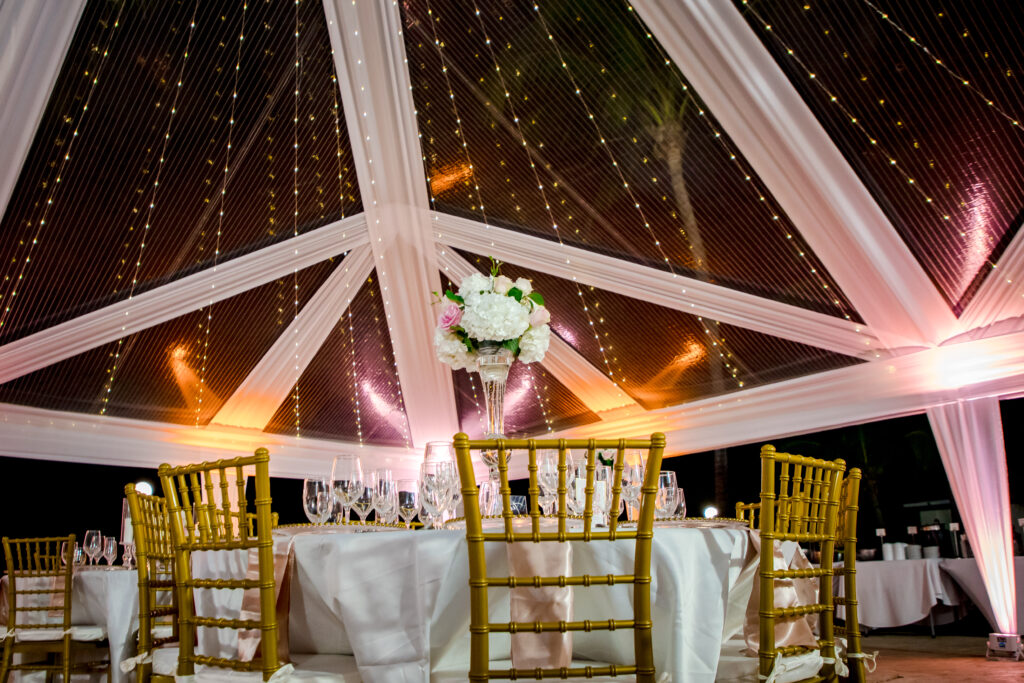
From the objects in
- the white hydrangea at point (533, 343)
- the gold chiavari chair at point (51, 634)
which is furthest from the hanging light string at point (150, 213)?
the white hydrangea at point (533, 343)

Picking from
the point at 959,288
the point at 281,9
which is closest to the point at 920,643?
the point at 959,288

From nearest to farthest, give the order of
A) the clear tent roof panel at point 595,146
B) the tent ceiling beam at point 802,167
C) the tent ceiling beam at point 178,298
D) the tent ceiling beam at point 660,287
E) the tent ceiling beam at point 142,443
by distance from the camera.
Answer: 1. the tent ceiling beam at point 802,167
2. the clear tent roof panel at point 595,146
3. the tent ceiling beam at point 660,287
4. the tent ceiling beam at point 178,298
5. the tent ceiling beam at point 142,443

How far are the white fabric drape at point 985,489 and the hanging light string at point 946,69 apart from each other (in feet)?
6.90

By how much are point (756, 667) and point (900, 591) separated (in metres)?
5.25

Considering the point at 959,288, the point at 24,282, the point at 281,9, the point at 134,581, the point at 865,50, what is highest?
the point at 281,9

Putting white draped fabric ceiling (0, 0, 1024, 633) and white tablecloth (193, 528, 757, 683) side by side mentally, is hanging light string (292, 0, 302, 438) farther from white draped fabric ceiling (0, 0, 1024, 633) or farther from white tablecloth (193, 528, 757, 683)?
white tablecloth (193, 528, 757, 683)

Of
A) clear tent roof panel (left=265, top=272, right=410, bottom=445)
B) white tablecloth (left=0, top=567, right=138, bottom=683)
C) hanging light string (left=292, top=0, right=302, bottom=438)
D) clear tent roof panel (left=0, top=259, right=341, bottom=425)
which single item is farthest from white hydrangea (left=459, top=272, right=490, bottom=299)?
clear tent roof panel (left=265, top=272, right=410, bottom=445)

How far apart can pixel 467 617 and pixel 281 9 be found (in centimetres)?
468

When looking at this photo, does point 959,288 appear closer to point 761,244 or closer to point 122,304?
point 761,244

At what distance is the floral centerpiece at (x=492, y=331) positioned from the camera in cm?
265

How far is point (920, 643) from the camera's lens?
6500 millimetres

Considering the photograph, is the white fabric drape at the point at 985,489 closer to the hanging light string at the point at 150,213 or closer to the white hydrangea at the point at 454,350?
the white hydrangea at the point at 454,350

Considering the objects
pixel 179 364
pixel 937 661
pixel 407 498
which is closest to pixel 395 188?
pixel 179 364

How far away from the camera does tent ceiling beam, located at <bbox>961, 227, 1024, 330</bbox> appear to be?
534cm
